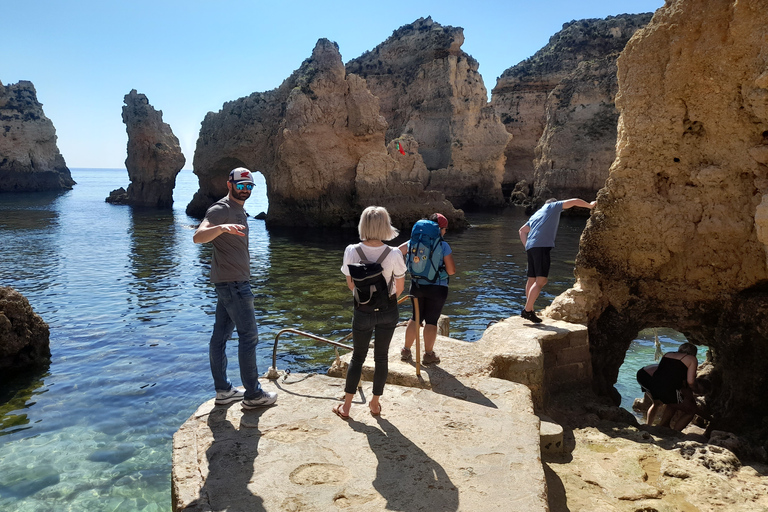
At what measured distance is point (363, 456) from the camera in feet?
12.2

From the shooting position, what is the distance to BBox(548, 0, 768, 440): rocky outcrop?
6.19 m

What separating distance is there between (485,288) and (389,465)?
36.6 feet

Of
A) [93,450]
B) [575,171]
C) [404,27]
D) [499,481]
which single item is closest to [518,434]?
[499,481]

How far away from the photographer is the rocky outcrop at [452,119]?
3972 cm

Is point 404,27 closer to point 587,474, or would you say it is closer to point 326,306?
point 326,306

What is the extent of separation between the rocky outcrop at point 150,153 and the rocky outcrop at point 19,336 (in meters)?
37.6

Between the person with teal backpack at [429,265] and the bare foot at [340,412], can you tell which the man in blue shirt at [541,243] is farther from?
the bare foot at [340,412]

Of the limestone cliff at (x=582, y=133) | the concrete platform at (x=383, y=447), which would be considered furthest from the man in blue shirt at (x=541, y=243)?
the limestone cliff at (x=582, y=133)

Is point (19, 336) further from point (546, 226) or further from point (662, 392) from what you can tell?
point (662, 392)

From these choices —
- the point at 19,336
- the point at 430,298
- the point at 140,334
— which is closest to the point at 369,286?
the point at 430,298

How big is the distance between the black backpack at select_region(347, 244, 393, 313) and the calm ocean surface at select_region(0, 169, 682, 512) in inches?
109

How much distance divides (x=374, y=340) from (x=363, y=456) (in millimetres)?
855

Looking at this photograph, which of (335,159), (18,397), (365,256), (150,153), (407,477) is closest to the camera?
(407,477)

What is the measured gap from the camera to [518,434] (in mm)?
4047
